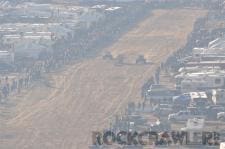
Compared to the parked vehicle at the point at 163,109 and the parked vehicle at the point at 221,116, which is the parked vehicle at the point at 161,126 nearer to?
the parked vehicle at the point at 163,109

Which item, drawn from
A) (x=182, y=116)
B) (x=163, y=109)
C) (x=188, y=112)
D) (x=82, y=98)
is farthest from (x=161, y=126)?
(x=82, y=98)

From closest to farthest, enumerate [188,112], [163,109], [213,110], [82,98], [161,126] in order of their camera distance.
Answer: [161,126]
[188,112]
[213,110]
[163,109]
[82,98]

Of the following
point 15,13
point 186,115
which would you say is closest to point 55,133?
point 186,115

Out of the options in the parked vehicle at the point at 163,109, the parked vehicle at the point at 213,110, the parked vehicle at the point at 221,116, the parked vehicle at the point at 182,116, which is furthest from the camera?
the parked vehicle at the point at 163,109

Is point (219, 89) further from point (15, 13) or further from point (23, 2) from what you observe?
point (23, 2)

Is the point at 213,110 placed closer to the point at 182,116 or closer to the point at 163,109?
the point at 182,116

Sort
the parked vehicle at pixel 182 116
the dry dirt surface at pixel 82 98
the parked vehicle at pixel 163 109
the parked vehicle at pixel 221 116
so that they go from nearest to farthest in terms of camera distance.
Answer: the dry dirt surface at pixel 82 98 < the parked vehicle at pixel 182 116 < the parked vehicle at pixel 221 116 < the parked vehicle at pixel 163 109

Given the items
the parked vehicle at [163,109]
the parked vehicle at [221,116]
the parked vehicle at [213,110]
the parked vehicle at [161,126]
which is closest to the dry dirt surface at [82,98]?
the parked vehicle at [163,109]

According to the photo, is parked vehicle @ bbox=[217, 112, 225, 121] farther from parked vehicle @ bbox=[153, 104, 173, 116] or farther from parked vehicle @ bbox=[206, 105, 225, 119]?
parked vehicle @ bbox=[153, 104, 173, 116]
